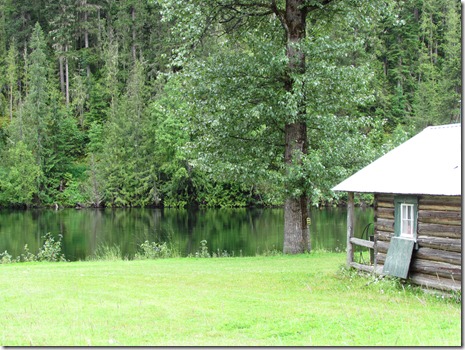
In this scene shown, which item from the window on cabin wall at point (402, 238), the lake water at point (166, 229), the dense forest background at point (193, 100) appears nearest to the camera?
the window on cabin wall at point (402, 238)

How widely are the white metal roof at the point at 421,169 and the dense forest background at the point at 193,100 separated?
5.50 m

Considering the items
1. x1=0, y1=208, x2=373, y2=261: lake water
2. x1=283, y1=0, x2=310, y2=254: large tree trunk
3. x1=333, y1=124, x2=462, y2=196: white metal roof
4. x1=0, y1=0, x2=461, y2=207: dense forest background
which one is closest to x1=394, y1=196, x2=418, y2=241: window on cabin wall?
x1=333, y1=124, x2=462, y2=196: white metal roof

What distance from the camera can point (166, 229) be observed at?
40.8 metres

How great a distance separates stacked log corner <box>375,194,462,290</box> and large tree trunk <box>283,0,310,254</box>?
8.56m

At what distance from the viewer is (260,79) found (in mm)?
22562

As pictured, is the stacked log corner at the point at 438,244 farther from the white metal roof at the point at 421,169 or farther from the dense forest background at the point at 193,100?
the dense forest background at the point at 193,100

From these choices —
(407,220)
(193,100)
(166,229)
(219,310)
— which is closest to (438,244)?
(407,220)

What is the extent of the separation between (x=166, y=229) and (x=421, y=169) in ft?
93.7

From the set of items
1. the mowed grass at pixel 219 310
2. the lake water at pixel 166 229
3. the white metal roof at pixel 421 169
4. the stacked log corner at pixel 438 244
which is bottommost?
the lake water at pixel 166 229

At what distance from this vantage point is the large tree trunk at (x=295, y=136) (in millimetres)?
21902

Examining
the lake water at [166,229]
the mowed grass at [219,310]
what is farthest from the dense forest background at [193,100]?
the mowed grass at [219,310]

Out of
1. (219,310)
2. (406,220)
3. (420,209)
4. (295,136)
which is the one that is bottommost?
(219,310)

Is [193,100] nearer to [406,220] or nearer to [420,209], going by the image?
[406,220]

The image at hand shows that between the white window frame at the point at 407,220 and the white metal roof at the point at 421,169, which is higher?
the white metal roof at the point at 421,169
